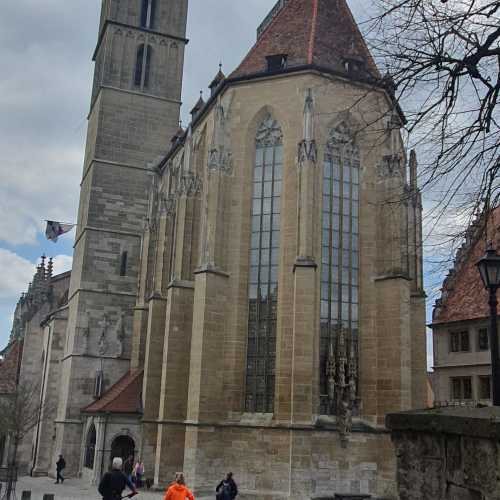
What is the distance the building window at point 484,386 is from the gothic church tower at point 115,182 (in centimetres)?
1534

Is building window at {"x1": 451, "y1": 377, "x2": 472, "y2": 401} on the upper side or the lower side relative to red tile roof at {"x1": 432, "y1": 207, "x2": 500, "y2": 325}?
lower

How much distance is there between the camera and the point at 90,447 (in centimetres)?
2784

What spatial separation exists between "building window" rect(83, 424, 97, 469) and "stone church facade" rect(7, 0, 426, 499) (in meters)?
0.34

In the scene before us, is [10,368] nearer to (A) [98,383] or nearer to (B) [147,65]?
(A) [98,383]

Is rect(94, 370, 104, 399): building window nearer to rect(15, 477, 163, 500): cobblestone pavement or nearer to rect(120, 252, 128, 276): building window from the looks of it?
rect(15, 477, 163, 500): cobblestone pavement

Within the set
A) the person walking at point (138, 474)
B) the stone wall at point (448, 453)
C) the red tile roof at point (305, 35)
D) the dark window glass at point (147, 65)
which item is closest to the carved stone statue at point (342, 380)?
the person walking at point (138, 474)

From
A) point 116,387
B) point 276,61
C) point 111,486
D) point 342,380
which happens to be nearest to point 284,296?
point 342,380

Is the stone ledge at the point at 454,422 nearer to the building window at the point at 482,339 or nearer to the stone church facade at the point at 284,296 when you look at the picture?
the stone church facade at the point at 284,296

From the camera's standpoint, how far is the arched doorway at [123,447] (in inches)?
1028

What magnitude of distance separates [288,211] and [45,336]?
21.9 metres

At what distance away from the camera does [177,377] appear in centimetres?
2217

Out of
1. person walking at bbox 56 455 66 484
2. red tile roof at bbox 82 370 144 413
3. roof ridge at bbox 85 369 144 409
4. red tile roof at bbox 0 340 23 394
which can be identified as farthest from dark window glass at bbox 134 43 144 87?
person walking at bbox 56 455 66 484

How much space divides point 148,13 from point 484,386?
82.4 ft

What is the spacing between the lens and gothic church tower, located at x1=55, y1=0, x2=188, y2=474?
29750 mm
